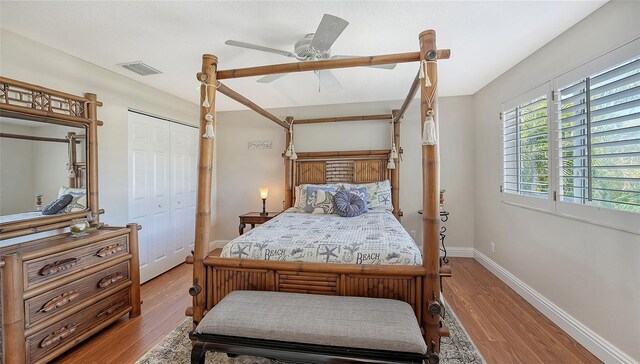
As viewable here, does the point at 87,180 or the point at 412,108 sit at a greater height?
the point at 412,108

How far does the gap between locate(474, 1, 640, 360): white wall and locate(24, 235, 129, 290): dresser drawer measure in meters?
3.81

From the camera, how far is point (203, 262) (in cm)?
186

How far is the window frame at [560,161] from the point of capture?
1689 mm

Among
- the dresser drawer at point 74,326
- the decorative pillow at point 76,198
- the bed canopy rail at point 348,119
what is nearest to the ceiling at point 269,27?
the bed canopy rail at point 348,119

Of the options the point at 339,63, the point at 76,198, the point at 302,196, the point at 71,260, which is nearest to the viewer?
the point at 339,63

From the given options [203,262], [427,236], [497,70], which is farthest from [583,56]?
[203,262]

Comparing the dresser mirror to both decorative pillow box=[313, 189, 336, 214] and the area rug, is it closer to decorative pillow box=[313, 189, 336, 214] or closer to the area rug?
the area rug

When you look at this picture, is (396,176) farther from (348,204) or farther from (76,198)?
(76,198)

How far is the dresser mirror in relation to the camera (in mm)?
1978

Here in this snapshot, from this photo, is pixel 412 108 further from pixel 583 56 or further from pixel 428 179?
pixel 428 179

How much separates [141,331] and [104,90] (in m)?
2.45

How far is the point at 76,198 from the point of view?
2383 mm

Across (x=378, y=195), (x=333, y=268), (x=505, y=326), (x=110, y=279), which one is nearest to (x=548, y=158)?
(x=505, y=326)

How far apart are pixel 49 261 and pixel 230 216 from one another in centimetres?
279
